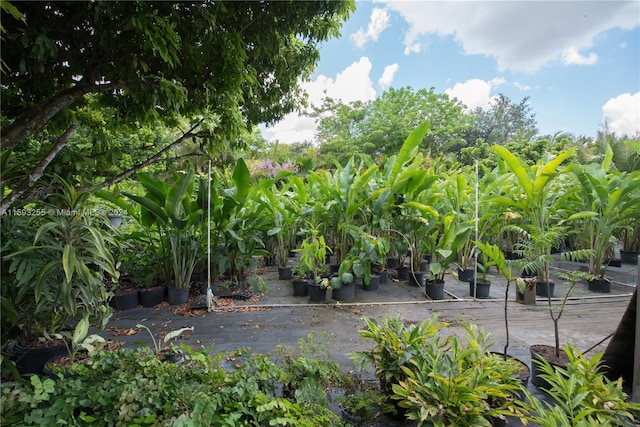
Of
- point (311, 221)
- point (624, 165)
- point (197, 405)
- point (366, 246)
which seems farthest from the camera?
point (624, 165)

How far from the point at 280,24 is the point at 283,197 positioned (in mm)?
2564

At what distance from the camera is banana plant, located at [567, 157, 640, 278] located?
3.66m

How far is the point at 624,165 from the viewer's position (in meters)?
6.88

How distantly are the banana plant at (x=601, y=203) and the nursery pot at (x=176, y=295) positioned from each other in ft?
13.7

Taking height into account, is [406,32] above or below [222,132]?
above

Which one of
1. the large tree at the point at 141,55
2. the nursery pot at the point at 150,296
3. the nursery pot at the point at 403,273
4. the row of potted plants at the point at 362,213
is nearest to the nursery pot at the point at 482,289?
the row of potted plants at the point at 362,213

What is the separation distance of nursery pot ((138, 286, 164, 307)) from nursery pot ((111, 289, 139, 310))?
0.06 metres

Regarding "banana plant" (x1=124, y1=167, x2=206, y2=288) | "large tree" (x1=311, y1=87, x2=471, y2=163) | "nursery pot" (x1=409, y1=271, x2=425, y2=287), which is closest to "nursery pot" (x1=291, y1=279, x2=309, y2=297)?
"banana plant" (x1=124, y1=167, x2=206, y2=288)

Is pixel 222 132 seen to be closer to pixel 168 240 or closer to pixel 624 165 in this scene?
pixel 168 240

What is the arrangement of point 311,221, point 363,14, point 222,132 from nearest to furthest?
point 222,132 < point 363,14 < point 311,221

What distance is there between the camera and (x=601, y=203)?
12.7ft

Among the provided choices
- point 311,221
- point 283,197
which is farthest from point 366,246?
point 283,197

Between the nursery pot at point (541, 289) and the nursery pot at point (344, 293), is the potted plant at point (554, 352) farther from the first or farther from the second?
the nursery pot at point (541, 289)

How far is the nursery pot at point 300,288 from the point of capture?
→ 389cm
